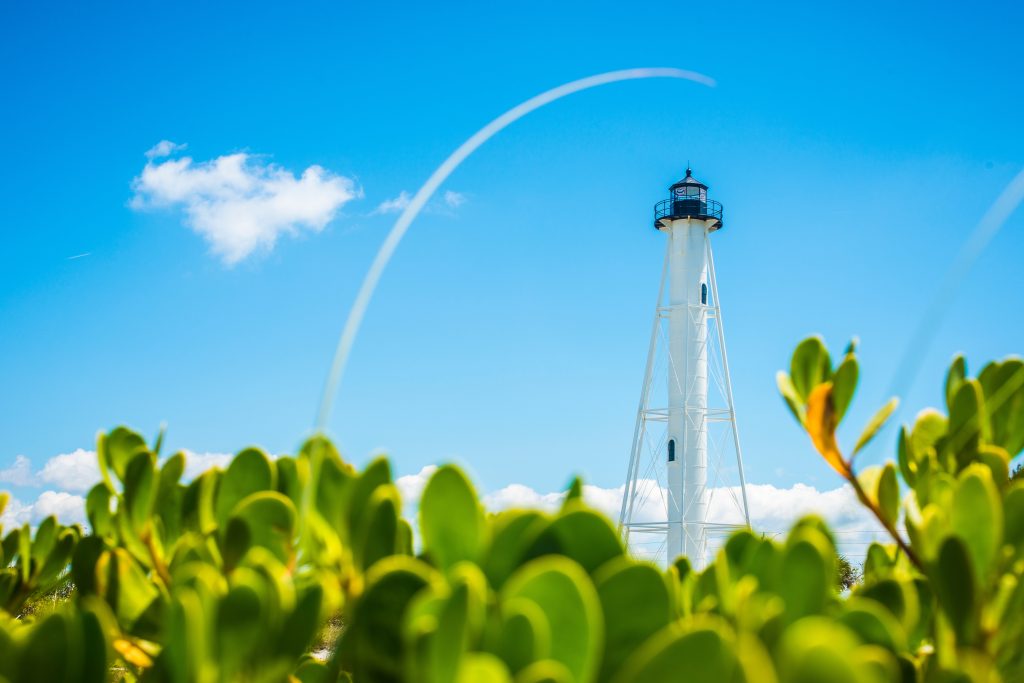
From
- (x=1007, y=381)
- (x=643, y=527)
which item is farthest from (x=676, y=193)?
(x=1007, y=381)

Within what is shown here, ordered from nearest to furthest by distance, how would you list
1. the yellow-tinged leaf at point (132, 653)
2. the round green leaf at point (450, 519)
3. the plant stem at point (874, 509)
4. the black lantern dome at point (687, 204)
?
the round green leaf at point (450, 519)
the yellow-tinged leaf at point (132, 653)
the plant stem at point (874, 509)
the black lantern dome at point (687, 204)

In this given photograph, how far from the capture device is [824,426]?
1414 millimetres

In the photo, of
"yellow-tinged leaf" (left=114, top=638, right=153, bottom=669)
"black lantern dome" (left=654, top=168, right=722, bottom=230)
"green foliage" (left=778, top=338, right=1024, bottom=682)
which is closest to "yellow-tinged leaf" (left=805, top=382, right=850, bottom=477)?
"green foliage" (left=778, top=338, right=1024, bottom=682)

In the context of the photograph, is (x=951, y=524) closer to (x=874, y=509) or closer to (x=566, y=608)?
(x=874, y=509)

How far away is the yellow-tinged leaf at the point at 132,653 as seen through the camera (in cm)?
121

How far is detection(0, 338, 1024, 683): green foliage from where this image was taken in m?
0.79

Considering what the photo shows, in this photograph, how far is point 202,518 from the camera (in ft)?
4.46

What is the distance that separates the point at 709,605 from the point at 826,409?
39 centimetres

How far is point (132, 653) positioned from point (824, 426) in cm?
105

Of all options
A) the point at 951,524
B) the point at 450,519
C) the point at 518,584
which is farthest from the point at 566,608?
the point at 951,524

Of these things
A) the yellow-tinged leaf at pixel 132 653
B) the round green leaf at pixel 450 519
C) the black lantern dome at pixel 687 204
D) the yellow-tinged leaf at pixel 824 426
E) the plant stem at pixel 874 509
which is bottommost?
the yellow-tinged leaf at pixel 132 653

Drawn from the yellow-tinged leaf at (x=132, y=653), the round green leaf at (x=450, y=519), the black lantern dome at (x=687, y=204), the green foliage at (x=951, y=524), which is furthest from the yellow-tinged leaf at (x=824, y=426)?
the black lantern dome at (x=687, y=204)

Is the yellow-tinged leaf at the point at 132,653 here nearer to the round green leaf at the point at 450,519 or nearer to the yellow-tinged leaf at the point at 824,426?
the round green leaf at the point at 450,519

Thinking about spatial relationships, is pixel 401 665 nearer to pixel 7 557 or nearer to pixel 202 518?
pixel 202 518
